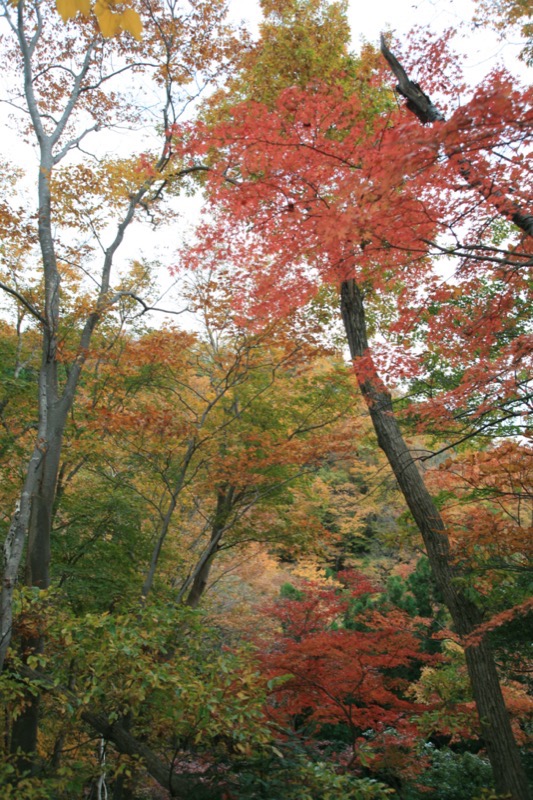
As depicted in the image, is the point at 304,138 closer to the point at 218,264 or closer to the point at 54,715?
the point at 218,264

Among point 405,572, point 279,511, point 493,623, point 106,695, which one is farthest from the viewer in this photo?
point 405,572

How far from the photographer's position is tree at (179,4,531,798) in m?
3.08

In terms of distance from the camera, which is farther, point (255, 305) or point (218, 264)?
point (218, 264)

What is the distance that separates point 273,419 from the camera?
8.44 meters

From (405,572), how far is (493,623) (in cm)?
1263

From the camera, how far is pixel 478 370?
4422 mm

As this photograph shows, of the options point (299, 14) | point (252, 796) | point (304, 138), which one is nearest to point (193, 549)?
point (252, 796)

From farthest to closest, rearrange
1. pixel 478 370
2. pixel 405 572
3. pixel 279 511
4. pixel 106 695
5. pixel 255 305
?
1. pixel 405 572
2. pixel 279 511
3. pixel 255 305
4. pixel 478 370
5. pixel 106 695

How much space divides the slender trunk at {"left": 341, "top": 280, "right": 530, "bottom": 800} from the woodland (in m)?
0.03

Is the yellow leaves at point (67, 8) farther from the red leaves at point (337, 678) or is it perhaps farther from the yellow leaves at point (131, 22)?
the red leaves at point (337, 678)

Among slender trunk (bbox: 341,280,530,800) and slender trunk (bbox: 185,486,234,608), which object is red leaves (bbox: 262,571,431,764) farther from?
slender trunk (bbox: 185,486,234,608)

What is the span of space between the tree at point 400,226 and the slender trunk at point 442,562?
0.01 meters

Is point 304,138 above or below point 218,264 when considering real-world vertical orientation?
below

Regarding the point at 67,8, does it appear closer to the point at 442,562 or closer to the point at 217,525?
the point at 442,562
